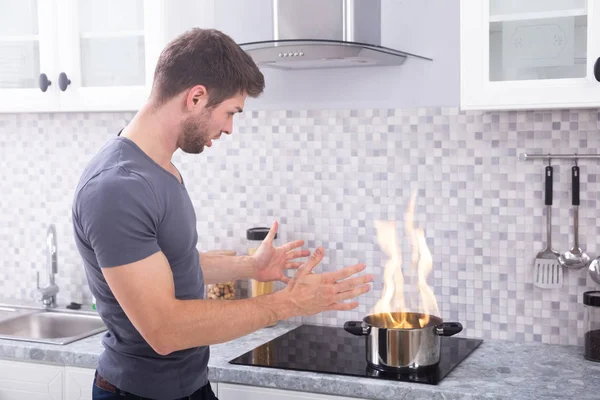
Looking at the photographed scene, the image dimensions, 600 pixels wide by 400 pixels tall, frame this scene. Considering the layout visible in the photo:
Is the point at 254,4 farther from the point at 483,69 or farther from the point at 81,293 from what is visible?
the point at 81,293

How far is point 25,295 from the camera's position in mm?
3424

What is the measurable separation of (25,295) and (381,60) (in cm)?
180

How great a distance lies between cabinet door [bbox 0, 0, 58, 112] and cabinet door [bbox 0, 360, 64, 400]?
90 cm

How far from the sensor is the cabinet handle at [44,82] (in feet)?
9.49

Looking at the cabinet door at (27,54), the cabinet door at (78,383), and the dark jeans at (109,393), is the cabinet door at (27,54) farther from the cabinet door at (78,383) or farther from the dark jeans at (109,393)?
the dark jeans at (109,393)

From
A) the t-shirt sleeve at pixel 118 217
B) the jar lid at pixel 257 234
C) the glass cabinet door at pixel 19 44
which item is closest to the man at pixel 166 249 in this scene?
the t-shirt sleeve at pixel 118 217

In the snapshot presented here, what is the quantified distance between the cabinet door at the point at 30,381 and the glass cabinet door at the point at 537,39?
1621 mm

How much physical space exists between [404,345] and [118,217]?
0.94m

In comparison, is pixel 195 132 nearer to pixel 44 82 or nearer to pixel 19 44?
pixel 44 82

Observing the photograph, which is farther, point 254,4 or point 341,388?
point 254,4

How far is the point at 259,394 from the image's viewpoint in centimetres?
237

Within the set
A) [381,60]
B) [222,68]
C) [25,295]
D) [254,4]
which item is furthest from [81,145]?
[222,68]

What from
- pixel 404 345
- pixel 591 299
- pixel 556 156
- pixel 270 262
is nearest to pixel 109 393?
pixel 270 262

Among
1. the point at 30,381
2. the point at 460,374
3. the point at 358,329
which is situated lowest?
the point at 30,381
